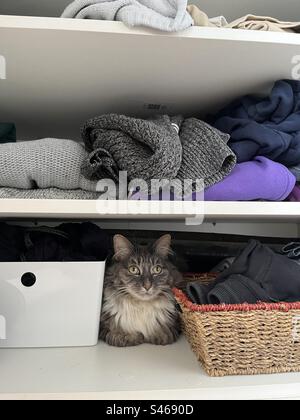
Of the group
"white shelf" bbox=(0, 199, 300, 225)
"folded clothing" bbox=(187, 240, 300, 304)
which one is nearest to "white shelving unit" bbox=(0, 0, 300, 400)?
"white shelf" bbox=(0, 199, 300, 225)

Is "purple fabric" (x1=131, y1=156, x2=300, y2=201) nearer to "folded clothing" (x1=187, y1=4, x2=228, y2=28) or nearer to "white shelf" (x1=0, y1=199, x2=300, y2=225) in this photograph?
"white shelf" (x1=0, y1=199, x2=300, y2=225)

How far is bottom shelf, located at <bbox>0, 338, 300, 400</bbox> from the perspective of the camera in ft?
2.35

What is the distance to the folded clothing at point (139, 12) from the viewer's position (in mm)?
705

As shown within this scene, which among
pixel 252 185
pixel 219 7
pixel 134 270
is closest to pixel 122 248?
pixel 134 270

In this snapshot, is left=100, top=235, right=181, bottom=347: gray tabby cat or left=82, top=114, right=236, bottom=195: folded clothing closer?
left=82, top=114, right=236, bottom=195: folded clothing

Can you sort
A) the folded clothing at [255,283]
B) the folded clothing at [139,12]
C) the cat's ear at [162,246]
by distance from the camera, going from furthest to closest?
1. the cat's ear at [162,246]
2. the folded clothing at [255,283]
3. the folded clothing at [139,12]

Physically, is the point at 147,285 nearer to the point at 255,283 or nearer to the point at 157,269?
the point at 157,269

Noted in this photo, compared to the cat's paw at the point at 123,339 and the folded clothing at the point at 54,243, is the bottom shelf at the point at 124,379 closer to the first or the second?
the cat's paw at the point at 123,339

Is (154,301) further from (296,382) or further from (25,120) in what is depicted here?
(25,120)

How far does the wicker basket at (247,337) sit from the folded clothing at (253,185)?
22 centimetres

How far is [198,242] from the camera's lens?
1.23m

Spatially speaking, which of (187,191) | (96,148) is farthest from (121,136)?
(187,191)

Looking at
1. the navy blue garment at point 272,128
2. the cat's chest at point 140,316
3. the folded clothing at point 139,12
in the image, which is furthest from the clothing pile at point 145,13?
the cat's chest at point 140,316

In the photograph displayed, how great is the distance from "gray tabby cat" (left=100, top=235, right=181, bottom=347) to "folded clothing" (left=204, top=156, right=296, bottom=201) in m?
0.28
